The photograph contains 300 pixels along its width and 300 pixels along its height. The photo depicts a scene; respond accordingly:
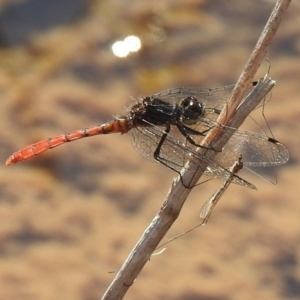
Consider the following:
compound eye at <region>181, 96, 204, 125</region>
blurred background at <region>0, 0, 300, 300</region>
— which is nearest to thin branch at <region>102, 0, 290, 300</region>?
compound eye at <region>181, 96, 204, 125</region>

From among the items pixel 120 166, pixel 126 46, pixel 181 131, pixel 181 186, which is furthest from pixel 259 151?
pixel 126 46

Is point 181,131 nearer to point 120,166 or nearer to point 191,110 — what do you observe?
point 191,110

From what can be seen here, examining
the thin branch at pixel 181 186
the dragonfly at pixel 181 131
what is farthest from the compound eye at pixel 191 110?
the thin branch at pixel 181 186

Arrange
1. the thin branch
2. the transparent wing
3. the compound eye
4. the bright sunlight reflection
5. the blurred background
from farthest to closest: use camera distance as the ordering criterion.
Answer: the bright sunlight reflection
the blurred background
the compound eye
the transparent wing
the thin branch

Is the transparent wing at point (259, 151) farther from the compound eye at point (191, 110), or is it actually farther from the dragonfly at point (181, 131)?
the compound eye at point (191, 110)

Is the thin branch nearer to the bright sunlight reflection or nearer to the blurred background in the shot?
the blurred background

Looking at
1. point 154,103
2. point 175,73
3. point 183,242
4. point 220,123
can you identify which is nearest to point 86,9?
point 175,73
